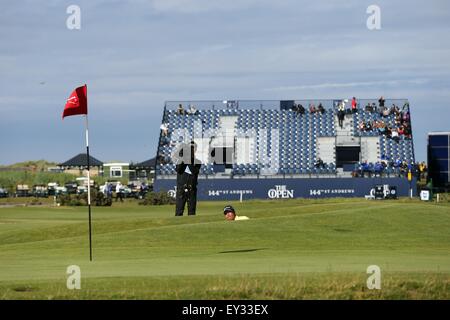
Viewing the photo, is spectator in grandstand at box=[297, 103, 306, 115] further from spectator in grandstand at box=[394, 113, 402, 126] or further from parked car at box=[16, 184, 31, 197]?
parked car at box=[16, 184, 31, 197]

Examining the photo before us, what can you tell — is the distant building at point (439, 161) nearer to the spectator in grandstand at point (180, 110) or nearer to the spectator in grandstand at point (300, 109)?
the spectator in grandstand at point (300, 109)

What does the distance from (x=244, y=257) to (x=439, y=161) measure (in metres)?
51.5

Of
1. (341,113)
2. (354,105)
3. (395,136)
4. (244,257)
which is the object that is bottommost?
(244,257)

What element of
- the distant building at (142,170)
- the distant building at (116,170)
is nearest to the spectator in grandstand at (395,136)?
the distant building at (142,170)

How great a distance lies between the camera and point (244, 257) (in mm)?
24359

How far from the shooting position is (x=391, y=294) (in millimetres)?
16391

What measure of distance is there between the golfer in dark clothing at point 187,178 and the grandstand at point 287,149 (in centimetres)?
2956

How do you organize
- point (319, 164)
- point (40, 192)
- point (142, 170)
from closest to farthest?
point (319, 164)
point (40, 192)
point (142, 170)

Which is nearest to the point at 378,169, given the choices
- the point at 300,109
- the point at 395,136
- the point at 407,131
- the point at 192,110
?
the point at 395,136

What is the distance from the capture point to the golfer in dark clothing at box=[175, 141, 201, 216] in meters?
39.0

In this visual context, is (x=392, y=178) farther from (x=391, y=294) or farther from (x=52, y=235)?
(x=391, y=294)

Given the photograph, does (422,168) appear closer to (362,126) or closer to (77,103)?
(362,126)

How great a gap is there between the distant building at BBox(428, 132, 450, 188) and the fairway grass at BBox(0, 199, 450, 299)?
1251 inches

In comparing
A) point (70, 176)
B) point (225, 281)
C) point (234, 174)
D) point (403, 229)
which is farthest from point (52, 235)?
point (70, 176)
